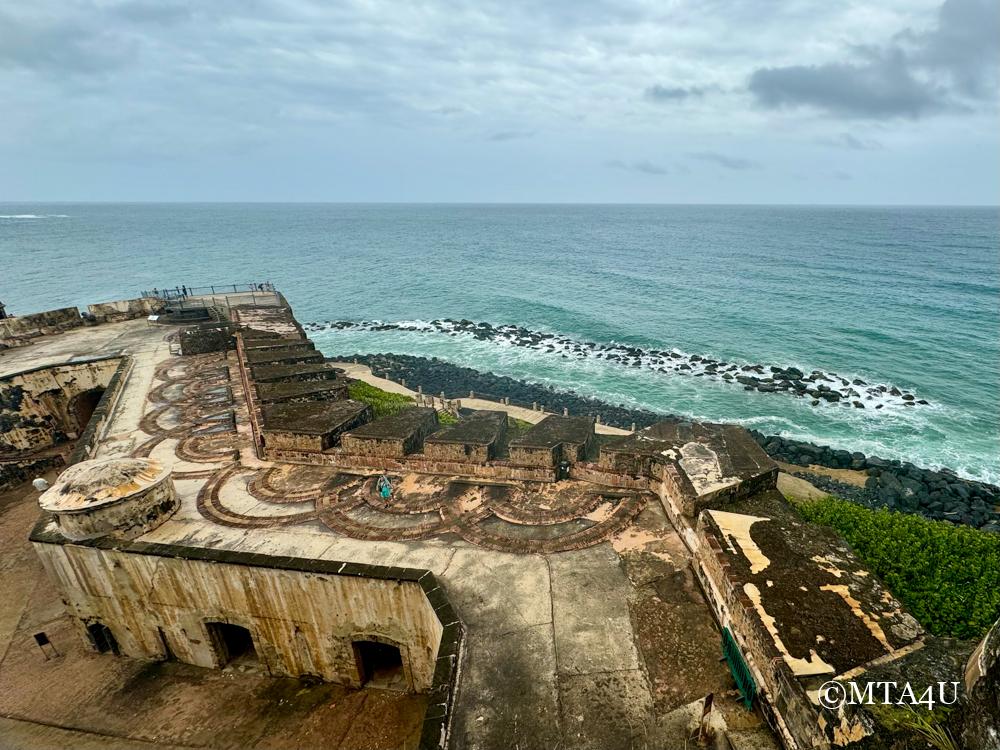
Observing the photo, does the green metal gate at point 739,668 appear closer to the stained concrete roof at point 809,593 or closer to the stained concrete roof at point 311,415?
the stained concrete roof at point 809,593

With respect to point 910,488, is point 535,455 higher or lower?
higher

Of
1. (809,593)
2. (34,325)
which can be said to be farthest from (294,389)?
(34,325)

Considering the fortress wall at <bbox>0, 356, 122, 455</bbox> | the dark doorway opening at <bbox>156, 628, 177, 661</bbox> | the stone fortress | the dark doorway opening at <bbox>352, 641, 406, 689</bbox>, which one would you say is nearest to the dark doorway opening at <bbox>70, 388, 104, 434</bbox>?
the fortress wall at <bbox>0, 356, 122, 455</bbox>

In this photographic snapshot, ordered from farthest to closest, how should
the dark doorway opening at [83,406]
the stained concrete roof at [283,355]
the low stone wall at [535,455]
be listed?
1. the dark doorway opening at [83,406]
2. the stained concrete roof at [283,355]
3. the low stone wall at [535,455]

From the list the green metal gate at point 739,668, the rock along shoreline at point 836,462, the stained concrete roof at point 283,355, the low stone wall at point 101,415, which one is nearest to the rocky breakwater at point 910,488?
the rock along shoreline at point 836,462

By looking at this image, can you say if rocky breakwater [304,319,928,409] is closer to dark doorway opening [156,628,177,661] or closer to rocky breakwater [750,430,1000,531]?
rocky breakwater [750,430,1000,531]

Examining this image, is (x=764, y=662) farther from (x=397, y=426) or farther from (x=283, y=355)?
(x=283, y=355)

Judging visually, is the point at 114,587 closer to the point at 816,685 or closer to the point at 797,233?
the point at 816,685
